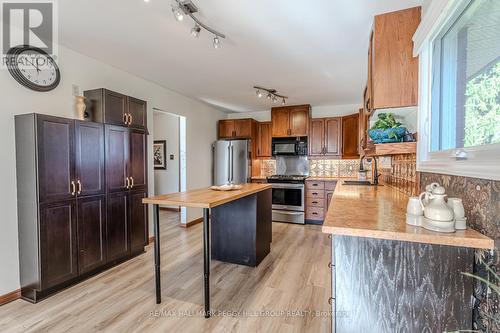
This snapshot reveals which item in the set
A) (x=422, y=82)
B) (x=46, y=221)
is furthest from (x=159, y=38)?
(x=422, y=82)

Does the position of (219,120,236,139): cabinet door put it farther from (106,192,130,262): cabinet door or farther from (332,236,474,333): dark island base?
(332,236,474,333): dark island base

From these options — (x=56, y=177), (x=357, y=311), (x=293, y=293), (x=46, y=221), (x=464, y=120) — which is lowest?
(x=293, y=293)

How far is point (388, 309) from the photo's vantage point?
3.64 ft

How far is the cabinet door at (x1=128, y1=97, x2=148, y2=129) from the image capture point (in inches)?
118

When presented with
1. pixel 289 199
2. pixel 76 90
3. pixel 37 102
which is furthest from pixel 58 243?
pixel 289 199

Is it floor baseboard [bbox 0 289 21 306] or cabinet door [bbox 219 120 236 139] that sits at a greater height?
cabinet door [bbox 219 120 236 139]

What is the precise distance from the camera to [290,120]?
5094 mm

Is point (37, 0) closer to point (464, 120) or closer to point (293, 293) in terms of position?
point (464, 120)

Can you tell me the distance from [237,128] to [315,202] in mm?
2359

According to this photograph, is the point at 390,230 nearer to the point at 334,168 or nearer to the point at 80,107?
the point at 80,107

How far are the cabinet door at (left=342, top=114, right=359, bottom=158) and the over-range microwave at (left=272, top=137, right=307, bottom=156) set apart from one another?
2.60 ft

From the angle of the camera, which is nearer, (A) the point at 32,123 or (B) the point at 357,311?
(B) the point at 357,311

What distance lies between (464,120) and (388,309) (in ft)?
3.29

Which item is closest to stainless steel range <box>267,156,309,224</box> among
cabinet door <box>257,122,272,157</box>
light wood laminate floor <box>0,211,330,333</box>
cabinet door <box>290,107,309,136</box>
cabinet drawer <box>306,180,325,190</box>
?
cabinet drawer <box>306,180,325,190</box>
